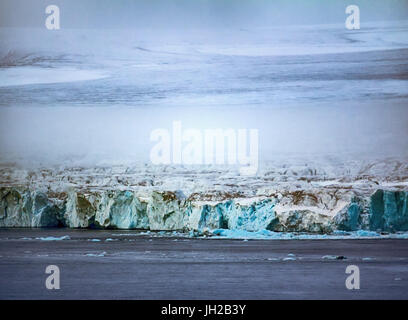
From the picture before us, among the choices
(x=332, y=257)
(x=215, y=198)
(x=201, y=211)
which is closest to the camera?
(x=332, y=257)

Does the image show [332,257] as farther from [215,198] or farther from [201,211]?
[201,211]

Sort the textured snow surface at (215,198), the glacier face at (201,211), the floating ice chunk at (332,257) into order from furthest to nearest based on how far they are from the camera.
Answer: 1. the glacier face at (201,211)
2. the textured snow surface at (215,198)
3. the floating ice chunk at (332,257)

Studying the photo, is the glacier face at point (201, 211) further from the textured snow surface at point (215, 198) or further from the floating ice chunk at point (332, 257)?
the floating ice chunk at point (332, 257)

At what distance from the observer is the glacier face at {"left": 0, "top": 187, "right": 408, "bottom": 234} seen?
7.08 m

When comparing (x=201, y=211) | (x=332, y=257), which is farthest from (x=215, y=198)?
(x=332, y=257)

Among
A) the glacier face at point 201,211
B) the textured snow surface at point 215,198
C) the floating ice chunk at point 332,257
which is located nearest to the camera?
the floating ice chunk at point 332,257

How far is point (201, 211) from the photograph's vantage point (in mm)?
7508

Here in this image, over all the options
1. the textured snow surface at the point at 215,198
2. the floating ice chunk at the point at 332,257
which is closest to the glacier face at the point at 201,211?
the textured snow surface at the point at 215,198

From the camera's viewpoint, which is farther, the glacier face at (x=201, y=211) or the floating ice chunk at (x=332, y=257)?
the glacier face at (x=201, y=211)

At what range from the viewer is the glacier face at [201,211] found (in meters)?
7.08

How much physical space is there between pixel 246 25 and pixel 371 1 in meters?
0.99

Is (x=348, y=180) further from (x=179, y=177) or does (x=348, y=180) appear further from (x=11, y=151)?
(x=11, y=151)

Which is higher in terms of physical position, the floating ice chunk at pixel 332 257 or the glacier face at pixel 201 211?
the glacier face at pixel 201 211
